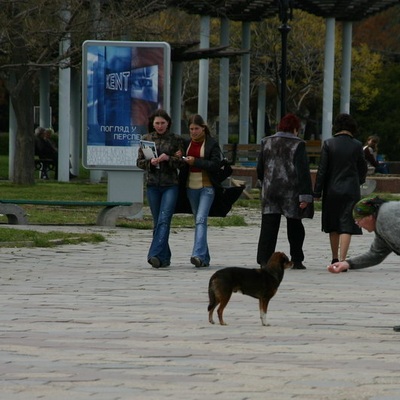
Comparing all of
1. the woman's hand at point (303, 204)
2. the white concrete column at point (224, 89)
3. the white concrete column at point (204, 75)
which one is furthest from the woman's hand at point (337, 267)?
the white concrete column at point (224, 89)

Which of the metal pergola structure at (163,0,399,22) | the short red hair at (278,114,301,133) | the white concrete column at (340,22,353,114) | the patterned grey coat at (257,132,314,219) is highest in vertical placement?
the metal pergola structure at (163,0,399,22)

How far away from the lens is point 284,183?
53.6ft

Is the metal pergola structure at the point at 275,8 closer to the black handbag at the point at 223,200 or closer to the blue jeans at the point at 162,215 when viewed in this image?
the black handbag at the point at 223,200

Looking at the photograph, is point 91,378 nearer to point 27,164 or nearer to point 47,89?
point 27,164

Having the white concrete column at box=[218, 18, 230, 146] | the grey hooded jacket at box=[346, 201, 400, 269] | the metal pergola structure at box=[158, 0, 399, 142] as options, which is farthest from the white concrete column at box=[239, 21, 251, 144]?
the grey hooded jacket at box=[346, 201, 400, 269]

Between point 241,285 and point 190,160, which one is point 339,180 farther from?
point 241,285

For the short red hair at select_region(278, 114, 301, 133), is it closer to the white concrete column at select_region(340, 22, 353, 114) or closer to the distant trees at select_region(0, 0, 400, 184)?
the distant trees at select_region(0, 0, 400, 184)

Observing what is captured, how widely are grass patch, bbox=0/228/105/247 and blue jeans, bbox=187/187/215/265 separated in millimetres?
2992

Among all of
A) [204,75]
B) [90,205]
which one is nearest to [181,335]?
[90,205]

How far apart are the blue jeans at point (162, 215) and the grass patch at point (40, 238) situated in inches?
108

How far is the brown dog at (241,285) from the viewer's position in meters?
11.1

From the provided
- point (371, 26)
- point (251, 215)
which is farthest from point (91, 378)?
point (371, 26)

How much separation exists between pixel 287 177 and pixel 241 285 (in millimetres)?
5277

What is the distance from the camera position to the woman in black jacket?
16500mm
